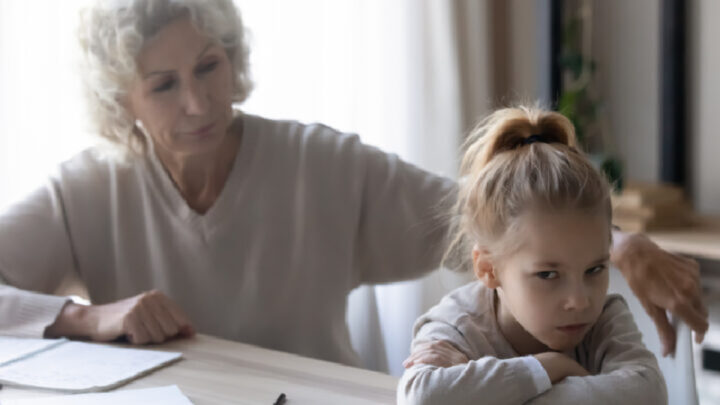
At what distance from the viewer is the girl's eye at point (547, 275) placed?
100cm

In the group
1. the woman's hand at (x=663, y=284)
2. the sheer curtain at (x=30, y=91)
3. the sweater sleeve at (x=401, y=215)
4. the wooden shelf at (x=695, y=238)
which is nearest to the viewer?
the woman's hand at (x=663, y=284)

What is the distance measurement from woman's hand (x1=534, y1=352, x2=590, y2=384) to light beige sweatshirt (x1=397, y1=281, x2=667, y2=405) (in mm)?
11

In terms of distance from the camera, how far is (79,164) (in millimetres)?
1729

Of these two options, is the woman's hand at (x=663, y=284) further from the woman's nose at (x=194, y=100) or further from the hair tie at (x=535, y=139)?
Answer: the woman's nose at (x=194, y=100)

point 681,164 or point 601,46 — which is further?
point 601,46

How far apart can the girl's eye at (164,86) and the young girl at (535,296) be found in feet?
2.25

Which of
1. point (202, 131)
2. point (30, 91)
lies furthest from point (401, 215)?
point (30, 91)

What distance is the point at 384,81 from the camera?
262cm

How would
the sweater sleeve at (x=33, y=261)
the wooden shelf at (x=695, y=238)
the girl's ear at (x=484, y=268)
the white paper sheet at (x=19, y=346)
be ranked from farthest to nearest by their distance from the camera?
1. the wooden shelf at (x=695, y=238)
2. the sweater sleeve at (x=33, y=261)
3. the white paper sheet at (x=19, y=346)
4. the girl's ear at (x=484, y=268)

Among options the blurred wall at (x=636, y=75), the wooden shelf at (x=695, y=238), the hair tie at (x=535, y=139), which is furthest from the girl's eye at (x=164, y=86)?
the blurred wall at (x=636, y=75)

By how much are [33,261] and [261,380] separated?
64 centimetres

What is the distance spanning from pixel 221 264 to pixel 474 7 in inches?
62.7

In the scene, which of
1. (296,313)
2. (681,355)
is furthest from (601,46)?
(681,355)

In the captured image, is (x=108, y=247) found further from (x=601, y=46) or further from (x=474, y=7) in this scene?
(x=601, y=46)
